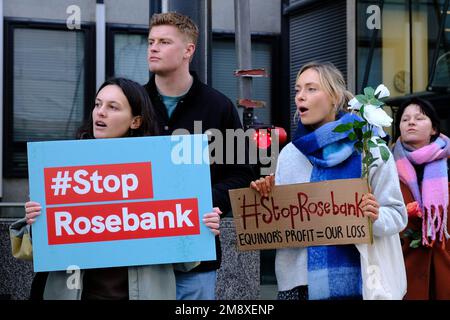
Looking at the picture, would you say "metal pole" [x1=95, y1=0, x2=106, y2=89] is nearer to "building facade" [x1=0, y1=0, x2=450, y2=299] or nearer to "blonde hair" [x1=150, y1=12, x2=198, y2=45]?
"building facade" [x1=0, y1=0, x2=450, y2=299]

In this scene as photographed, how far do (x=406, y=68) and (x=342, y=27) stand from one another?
4.36 feet

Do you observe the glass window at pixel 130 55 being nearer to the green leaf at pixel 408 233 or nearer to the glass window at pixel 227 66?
the glass window at pixel 227 66

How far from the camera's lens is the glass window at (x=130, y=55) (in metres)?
15.6

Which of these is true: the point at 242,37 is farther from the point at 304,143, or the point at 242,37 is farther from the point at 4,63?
the point at 4,63

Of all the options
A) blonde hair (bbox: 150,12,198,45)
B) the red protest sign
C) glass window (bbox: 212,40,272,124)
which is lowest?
the red protest sign

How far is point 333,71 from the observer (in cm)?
421

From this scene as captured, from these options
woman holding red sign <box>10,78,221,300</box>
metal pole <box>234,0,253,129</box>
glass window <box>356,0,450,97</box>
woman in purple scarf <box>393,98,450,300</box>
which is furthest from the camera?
glass window <box>356,0,450,97</box>

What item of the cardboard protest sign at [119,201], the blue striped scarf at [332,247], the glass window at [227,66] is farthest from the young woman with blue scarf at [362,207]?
the glass window at [227,66]

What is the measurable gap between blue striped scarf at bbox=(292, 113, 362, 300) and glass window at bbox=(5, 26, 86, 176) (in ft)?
37.4

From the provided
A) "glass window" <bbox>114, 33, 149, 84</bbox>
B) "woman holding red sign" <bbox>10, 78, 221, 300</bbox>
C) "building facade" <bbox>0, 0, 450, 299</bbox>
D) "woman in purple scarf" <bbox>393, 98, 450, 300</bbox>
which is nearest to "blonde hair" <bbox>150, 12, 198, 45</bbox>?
"woman holding red sign" <bbox>10, 78, 221, 300</bbox>

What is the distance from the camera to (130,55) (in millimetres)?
15664

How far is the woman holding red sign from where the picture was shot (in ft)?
12.1

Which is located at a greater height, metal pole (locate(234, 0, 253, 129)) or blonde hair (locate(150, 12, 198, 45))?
metal pole (locate(234, 0, 253, 129))
